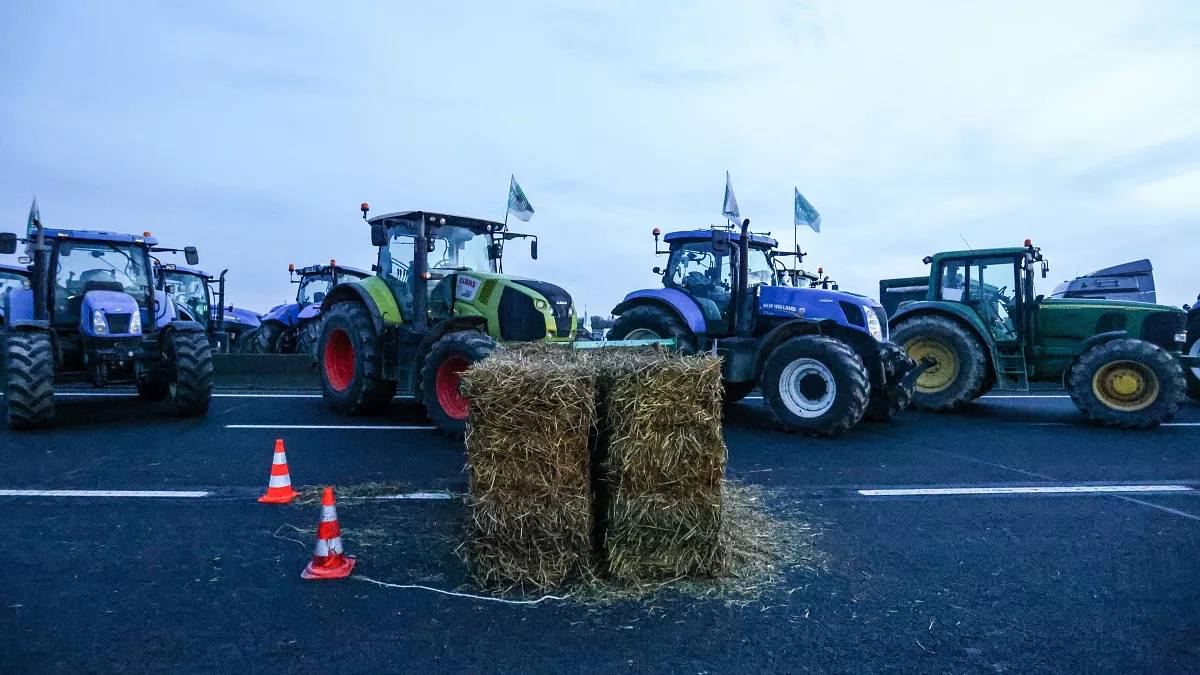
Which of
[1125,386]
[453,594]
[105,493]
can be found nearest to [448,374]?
[105,493]

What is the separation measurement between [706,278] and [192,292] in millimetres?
12961

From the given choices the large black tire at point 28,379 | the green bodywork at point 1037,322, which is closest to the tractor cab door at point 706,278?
the green bodywork at point 1037,322

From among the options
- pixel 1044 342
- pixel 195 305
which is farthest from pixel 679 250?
pixel 195 305

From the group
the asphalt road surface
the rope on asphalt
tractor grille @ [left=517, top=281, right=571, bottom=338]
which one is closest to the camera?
the asphalt road surface

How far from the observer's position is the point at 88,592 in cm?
402

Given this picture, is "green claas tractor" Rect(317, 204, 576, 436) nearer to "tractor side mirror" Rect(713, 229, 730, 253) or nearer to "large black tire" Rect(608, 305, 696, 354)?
"large black tire" Rect(608, 305, 696, 354)

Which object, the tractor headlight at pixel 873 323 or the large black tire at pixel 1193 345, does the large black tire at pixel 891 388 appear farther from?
the large black tire at pixel 1193 345

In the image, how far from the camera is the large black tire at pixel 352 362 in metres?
9.54

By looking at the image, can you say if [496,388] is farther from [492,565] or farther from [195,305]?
[195,305]

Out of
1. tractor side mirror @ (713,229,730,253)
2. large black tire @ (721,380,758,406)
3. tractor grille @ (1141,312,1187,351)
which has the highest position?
tractor side mirror @ (713,229,730,253)

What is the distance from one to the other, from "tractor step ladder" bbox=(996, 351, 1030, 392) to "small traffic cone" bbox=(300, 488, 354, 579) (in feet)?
31.6

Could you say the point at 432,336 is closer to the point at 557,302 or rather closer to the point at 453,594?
the point at 557,302

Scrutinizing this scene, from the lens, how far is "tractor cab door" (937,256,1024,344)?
36.9 ft

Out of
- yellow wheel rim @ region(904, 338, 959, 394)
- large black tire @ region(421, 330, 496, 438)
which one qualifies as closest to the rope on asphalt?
large black tire @ region(421, 330, 496, 438)
